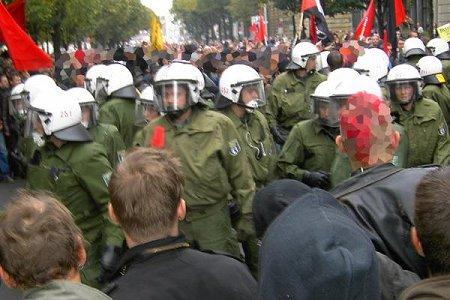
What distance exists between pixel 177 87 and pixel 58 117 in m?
0.86

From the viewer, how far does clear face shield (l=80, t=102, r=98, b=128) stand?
6438 mm

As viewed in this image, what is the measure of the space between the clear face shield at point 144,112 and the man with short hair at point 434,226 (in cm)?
531

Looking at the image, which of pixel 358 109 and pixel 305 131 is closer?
pixel 358 109

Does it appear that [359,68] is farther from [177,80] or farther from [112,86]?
[177,80]

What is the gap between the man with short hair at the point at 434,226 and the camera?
2.17m

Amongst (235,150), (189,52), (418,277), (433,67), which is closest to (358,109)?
(418,277)

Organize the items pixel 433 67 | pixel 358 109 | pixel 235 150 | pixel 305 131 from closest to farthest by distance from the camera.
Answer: pixel 358 109
pixel 235 150
pixel 305 131
pixel 433 67

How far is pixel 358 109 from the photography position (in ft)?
10.4

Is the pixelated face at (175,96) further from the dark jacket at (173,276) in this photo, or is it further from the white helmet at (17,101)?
the white helmet at (17,101)

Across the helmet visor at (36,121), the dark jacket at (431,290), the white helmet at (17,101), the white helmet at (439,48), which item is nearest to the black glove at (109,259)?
the helmet visor at (36,121)

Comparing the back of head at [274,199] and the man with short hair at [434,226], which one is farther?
the back of head at [274,199]

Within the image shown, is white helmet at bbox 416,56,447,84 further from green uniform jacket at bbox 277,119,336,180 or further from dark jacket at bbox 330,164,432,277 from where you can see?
dark jacket at bbox 330,164,432,277

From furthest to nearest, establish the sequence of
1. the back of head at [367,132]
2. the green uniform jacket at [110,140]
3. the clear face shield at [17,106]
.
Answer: the clear face shield at [17,106]
the green uniform jacket at [110,140]
the back of head at [367,132]

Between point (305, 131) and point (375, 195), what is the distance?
313cm
